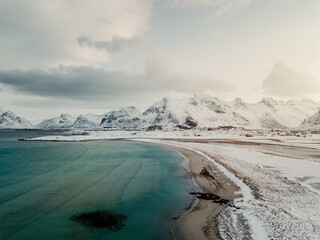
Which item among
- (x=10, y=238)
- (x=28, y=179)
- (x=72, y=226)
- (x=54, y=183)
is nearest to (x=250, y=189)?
(x=72, y=226)

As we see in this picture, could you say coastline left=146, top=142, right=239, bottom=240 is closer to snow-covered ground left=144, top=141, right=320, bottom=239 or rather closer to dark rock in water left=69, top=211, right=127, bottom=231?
snow-covered ground left=144, top=141, right=320, bottom=239

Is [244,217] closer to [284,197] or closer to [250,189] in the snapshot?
[284,197]

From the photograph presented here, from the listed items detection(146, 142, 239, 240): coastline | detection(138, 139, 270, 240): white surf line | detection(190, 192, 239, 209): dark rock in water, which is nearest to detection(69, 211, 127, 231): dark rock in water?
detection(146, 142, 239, 240): coastline

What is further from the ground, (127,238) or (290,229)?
(290,229)

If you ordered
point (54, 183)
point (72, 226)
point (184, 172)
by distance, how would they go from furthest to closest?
point (184, 172) < point (54, 183) < point (72, 226)

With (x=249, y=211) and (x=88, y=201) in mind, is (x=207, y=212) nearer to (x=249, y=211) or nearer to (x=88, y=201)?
(x=249, y=211)

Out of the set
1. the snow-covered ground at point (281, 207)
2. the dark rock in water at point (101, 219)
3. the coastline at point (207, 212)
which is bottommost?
the dark rock in water at point (101, 219)

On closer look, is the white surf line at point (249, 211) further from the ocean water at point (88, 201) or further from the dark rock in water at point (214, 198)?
the ocean water at point (88, 201)

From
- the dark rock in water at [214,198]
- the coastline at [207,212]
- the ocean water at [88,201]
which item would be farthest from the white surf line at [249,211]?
the ocean water at [88,201]

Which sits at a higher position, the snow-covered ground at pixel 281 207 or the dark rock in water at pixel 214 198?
the snow-covered ground at pixel 281 207
